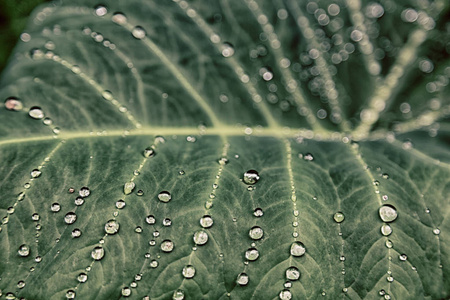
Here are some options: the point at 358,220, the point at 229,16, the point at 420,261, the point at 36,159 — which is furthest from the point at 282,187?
the point at 229,16

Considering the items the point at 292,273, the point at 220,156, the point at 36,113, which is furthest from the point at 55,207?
the point at 292,273

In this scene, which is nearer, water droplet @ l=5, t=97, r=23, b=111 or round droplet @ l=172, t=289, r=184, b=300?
round droplet @ l=172, t=289, r=184, b=300

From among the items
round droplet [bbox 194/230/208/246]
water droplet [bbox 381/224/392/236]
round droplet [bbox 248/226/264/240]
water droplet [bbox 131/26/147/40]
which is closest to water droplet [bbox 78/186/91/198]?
round droplet [bbox 194/230/208/246]

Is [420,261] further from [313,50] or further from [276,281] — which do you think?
[313,50]

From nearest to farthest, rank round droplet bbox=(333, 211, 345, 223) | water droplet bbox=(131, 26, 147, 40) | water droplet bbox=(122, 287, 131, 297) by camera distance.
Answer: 1. water droplet bbox=(122, 287, 131, 297)
2. round droplet bbox=(333, 211, 345, 223)
3. water droplet bbox=(131, 26, 147, 40)

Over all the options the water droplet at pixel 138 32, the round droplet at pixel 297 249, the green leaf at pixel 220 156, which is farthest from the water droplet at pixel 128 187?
the water droplet at pixel 138 32

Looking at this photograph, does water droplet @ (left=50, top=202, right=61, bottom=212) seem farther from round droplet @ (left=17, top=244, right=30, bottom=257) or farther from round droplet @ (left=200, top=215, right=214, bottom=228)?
round droplet @ (left=200, top=215, right=214, bottom=228)
